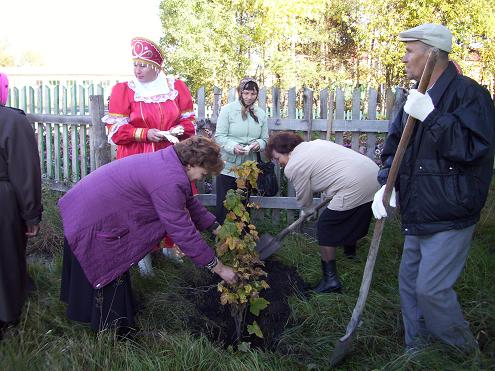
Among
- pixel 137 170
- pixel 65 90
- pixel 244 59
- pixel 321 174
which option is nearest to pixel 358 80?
pixel 244 59

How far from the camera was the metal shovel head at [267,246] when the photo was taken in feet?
13.8

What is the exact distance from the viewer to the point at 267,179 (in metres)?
4.89

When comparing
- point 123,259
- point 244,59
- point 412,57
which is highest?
point 244,59

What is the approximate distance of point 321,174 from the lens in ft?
12.4

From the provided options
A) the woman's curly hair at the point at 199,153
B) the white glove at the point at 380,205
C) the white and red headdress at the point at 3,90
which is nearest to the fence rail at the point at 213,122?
the white and red headdress at the point at 3,90

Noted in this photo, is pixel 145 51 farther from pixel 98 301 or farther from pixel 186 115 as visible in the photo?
pixel 98 301

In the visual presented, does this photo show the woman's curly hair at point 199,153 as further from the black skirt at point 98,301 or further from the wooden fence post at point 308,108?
the wooden fence post at point 308,108

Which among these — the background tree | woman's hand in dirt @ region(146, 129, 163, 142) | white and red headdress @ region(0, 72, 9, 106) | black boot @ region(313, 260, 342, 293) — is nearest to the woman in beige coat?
black boot @ region(313, 260, 342, 293)

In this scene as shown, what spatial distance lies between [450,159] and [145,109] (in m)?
2.50

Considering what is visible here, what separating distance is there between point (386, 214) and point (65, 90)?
475 cm

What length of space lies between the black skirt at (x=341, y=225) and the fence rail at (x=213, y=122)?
1333 mm

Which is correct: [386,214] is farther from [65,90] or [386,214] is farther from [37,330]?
[65,90]

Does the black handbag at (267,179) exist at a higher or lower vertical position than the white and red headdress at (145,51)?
lower

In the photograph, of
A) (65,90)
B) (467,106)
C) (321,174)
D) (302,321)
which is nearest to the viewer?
(467,106)
